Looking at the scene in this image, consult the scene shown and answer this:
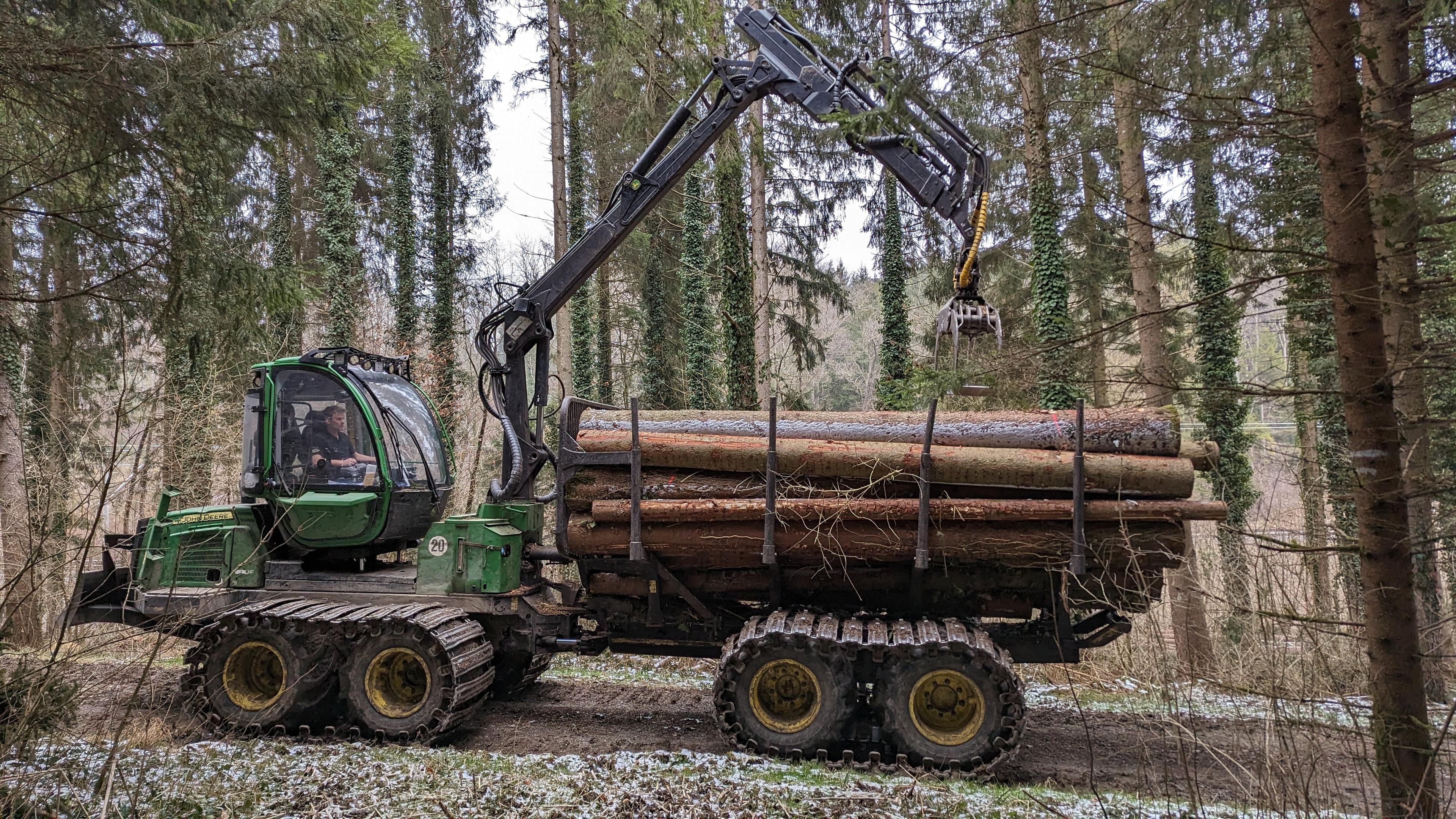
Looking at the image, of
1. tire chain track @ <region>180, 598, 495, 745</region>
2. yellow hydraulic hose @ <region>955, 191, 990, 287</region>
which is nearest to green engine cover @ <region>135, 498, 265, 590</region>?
tire chain track @ <region>180, 598, 495, 745</region>

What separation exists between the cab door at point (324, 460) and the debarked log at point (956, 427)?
1.85 meters

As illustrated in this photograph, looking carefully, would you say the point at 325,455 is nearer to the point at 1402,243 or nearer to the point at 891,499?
the point at 891,499

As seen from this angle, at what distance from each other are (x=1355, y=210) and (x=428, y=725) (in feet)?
20.7

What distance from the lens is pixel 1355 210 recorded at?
3287 millimetres

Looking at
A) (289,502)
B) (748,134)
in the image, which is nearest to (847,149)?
(748,134)

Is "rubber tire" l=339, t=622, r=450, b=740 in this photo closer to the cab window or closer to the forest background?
the cab window

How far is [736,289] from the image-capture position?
37.4ft

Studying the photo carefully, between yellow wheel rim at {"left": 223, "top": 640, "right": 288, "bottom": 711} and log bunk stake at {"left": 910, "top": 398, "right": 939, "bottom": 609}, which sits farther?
yellow wheel rim at {"left": 223, "top": 640, "right": 288, "bottom": 711}

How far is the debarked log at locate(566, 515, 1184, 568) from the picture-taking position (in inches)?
219

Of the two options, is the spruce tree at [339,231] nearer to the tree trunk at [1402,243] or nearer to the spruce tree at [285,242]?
the spruce tree at [285,242]

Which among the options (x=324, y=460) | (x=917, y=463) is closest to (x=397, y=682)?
(x=324, y=460)

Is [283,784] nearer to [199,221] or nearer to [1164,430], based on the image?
[199,221]

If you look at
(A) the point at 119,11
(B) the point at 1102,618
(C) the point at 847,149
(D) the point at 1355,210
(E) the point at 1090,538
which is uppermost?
(C) the point at 847,149

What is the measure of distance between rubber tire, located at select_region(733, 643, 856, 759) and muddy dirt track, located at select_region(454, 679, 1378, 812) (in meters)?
0.42
